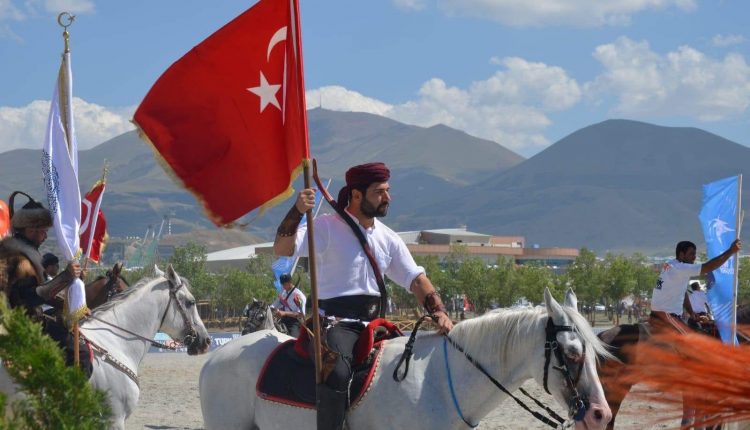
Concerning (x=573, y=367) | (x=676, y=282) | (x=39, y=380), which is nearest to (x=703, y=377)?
(x=39, y=380)

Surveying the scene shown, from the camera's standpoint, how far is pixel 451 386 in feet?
20.3

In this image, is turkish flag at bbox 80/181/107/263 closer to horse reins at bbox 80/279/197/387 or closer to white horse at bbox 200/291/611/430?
horse reins at bbox 80/279/197/387

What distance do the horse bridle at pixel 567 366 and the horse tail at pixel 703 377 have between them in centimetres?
Answer: 422

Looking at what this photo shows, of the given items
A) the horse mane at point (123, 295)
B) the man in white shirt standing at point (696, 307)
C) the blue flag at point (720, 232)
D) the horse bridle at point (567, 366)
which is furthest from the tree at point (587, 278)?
the horse bridle at point (567, 366)

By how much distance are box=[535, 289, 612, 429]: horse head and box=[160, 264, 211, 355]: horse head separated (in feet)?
19.9

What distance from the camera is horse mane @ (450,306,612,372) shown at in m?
6.18

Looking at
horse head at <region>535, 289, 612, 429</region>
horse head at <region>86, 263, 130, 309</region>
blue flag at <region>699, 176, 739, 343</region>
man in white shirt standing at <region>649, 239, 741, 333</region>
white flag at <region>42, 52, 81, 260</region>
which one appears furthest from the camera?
horse head at <region>86, 263, 130, 309</region>

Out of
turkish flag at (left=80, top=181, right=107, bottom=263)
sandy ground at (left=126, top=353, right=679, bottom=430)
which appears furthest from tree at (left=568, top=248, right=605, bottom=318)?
turkish flag at (left=80, top=181, right=107, bottom=263)

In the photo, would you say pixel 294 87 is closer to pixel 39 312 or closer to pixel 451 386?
pixel 451 386

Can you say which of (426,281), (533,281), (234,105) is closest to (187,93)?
(234,105)

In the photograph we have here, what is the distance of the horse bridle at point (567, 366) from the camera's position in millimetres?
5863

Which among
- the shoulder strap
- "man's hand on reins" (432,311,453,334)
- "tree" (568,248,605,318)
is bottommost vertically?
"tree" (568,248,605,318)

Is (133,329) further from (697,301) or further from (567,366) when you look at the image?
(697,301)

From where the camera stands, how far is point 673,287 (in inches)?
415
